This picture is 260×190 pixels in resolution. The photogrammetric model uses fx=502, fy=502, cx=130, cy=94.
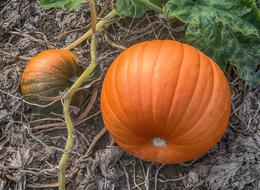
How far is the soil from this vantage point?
221cm

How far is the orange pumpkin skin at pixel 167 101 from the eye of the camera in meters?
1.94

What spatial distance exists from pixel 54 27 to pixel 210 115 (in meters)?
1.05

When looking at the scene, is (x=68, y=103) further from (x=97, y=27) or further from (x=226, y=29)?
(x=226, y=29)

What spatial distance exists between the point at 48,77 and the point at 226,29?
0.83m

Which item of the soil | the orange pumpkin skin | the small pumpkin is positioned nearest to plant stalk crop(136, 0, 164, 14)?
the soil

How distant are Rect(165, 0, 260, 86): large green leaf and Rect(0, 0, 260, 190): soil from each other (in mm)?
143

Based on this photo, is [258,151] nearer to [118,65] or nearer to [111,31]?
[118,65]

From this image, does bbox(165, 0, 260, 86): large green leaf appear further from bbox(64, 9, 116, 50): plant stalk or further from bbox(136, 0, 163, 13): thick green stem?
bbox(64, 9, 116, 50): plant stalk

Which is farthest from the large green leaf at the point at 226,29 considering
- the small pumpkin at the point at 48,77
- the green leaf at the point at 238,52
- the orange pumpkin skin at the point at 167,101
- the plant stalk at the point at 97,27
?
the small pumpkin at the point at 48,77

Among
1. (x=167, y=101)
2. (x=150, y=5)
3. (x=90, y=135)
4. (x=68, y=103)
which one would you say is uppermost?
(x=150, y=5)

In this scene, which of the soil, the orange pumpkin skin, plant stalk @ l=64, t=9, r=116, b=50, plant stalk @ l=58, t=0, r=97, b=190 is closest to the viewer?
the orange pumpkin skin

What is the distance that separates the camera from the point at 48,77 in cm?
227

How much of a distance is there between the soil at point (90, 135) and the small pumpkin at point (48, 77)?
106 mm

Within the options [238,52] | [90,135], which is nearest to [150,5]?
[238,52]
